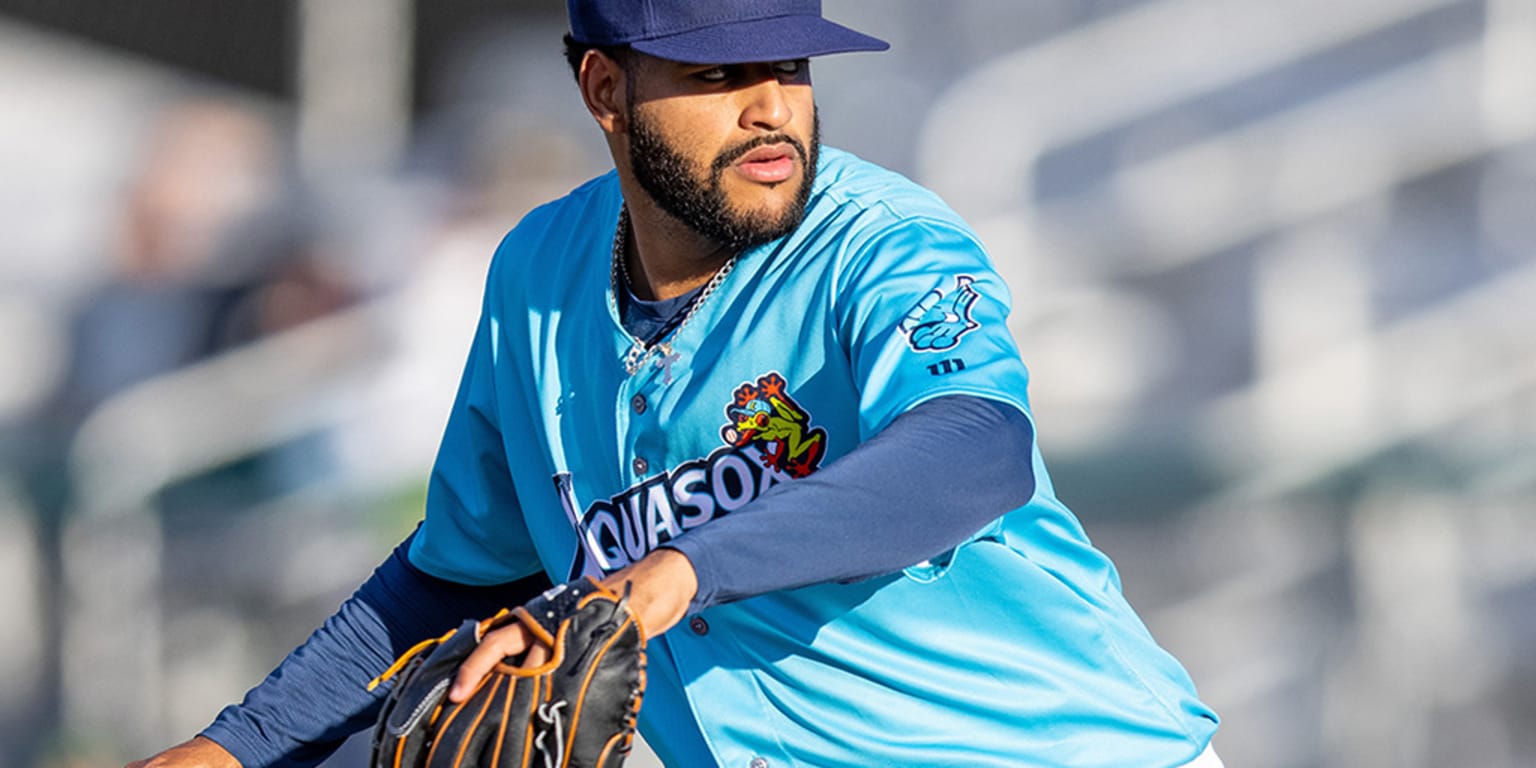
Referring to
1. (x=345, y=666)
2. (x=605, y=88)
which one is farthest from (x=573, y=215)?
(x=345, y=666)

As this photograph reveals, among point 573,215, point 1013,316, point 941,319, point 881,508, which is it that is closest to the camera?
point 881,508

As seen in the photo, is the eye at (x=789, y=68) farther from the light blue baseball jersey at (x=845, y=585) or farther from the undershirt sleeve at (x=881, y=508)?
the undershirt sleeve at (x=881, y=508)

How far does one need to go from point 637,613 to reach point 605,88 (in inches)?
44.1

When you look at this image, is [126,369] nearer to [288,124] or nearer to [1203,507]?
[288,124]

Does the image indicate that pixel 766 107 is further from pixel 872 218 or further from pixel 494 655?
pixel 494 655

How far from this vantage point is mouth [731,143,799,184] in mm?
2189

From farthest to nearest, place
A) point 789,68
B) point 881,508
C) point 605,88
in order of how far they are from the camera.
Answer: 1. point 605,88
2. point 789,68
3. point 881,508

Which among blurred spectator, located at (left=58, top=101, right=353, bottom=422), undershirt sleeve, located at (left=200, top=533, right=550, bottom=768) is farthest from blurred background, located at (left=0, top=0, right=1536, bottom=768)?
undershirt sleeve, located at (left=200, top=533, right=550, bottom=768)

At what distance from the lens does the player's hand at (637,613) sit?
1540 millimetres

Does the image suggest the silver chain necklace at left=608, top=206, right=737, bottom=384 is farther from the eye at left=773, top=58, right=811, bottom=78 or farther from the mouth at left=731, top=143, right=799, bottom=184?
the eye at left=773, top=58, right=811, bottom=78

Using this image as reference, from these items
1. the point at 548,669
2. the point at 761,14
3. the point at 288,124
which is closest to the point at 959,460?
the point at 548,669

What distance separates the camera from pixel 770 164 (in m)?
2.20

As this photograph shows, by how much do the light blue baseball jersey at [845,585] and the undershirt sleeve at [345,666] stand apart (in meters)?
0.33

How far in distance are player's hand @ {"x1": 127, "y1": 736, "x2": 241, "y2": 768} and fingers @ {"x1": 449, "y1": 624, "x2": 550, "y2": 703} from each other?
0.88 metres
